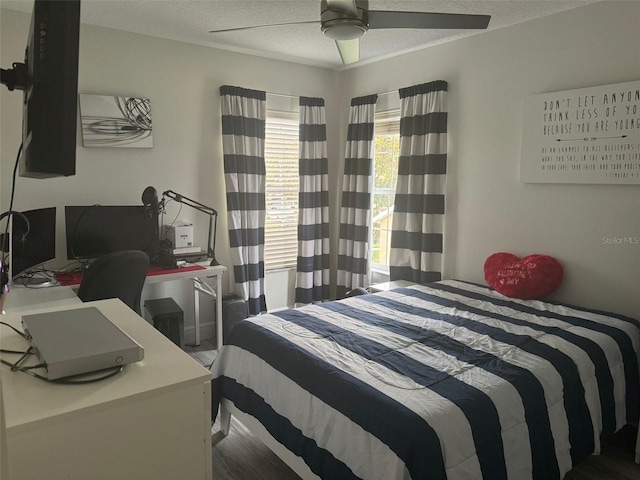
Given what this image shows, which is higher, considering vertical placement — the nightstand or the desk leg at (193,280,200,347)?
the nightstand

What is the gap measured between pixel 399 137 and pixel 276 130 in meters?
1.13

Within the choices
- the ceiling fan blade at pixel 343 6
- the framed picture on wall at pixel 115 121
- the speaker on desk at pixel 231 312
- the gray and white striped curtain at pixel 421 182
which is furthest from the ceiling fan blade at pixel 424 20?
the speaker on desk at pixel 231 312

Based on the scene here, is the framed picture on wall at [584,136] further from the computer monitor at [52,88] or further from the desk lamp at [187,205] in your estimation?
the computer monitor at [52,88]

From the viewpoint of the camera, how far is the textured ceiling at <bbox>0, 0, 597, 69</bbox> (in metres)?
2.88

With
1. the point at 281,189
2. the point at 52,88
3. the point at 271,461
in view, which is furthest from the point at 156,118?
the point at 52,88

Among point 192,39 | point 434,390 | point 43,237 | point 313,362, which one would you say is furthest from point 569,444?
point 192,39

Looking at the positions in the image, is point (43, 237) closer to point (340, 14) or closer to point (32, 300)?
point (32, 300)

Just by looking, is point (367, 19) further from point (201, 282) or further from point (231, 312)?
point (231, 312)

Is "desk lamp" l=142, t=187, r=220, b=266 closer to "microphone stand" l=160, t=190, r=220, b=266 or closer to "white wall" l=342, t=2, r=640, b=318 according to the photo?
"microphone stand" l=160, t=190, r=220, b=266

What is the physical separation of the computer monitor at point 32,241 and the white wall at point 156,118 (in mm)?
260

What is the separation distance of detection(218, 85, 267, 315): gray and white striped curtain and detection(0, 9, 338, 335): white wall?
4.9 inches

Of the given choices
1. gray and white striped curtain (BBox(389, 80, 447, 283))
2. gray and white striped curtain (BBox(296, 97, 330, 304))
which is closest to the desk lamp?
gray and white striped curtain (BBox(296, 97, 330, 304))

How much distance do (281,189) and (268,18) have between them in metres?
1.64

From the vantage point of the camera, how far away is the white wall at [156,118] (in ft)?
10.3
